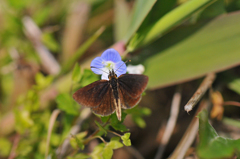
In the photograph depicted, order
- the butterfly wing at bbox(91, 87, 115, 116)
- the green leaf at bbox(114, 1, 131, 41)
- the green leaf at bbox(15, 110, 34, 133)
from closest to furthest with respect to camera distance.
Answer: the butterfly wing at bbox(91, 87, 115, 116), the green leaf at bbox(15, 110, 34, 133), the green leaf at bbox(114, 1, 131, 41)

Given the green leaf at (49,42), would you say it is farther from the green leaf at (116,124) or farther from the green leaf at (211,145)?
the green leaf at (211,145)

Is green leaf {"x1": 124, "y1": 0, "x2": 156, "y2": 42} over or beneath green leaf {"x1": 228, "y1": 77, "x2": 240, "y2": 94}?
over

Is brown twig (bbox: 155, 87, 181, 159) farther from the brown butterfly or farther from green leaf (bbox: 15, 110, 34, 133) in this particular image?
green leaf (bbox: 15, 110, 34, 133)

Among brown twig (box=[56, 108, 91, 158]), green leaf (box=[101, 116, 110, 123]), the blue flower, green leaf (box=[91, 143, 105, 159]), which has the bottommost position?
green leaf (box=[91, 143, 105, 159])

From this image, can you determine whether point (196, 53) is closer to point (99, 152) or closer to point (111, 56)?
point (111, 56)

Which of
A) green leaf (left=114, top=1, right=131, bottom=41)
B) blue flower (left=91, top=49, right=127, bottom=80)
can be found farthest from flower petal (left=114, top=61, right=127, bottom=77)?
green leaf (left=114, top=1, right=131, bottom=41)

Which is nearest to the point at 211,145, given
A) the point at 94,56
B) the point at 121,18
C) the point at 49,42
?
the point at 94,56

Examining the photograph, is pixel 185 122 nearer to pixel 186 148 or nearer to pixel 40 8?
pixel 186 148

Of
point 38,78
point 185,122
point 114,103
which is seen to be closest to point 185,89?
point 185,122
